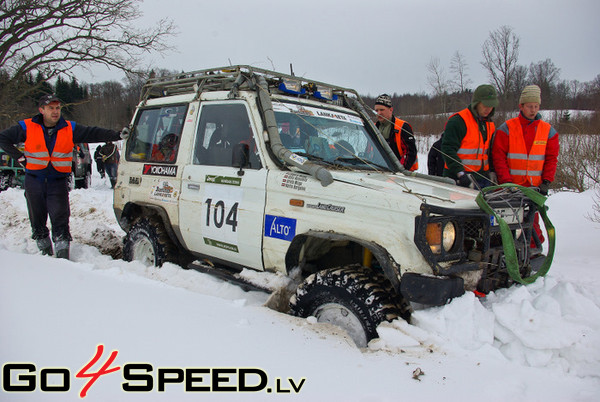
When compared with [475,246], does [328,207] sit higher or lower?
higher

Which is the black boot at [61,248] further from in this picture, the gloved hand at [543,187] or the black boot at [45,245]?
the gloved hand at [543,187]

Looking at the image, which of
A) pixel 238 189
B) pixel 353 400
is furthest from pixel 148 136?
pixel 353 400

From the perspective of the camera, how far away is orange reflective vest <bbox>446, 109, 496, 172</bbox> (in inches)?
175

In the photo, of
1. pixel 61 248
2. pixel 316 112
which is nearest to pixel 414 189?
pixel 316 112

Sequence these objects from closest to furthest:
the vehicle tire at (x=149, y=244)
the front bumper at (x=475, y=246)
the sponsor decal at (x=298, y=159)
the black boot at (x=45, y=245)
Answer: the front bumper at (x=475, y=246), the sponsor decal at (x=298, y=159), the vehicle tire at (x=149, y=244), the black boot at (x=45, y=245)

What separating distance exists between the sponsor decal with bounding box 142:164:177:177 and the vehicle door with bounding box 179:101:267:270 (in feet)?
0.68

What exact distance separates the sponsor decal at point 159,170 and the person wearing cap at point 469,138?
9.13 feet

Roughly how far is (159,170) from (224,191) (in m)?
1.11

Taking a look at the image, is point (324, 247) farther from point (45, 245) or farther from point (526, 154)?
point (45, 245)

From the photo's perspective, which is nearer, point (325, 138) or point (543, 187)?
point (325, 138)

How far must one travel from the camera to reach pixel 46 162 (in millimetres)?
4949

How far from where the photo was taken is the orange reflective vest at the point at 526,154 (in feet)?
14.6

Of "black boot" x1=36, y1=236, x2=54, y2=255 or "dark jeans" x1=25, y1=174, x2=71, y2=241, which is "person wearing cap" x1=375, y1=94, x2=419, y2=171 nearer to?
"dark jeans" x1=25, y1=174, x2=71, y2=241

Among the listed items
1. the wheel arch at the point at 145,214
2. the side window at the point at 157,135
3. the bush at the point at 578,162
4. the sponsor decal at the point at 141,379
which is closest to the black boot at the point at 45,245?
the wheel arch at the point at 145,214
